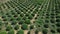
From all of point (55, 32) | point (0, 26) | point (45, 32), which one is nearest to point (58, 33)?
point (55, 32)

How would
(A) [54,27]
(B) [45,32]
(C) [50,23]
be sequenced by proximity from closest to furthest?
(B) [45,32] → (A) [54,27] → (C) [50,23]

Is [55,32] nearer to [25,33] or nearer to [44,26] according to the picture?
[44,26]

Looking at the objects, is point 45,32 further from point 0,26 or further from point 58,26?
point 0,26

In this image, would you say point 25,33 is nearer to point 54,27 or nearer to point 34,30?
point 34,30

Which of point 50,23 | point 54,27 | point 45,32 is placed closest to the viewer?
point 45,32

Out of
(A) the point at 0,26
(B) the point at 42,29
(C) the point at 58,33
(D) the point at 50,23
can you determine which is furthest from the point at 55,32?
(A) the point at 0,26

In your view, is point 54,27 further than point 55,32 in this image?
Yes

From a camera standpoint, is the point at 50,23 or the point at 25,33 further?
the point at 50,23

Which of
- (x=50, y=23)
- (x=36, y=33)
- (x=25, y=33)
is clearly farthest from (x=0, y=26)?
(x=50, y=23)
